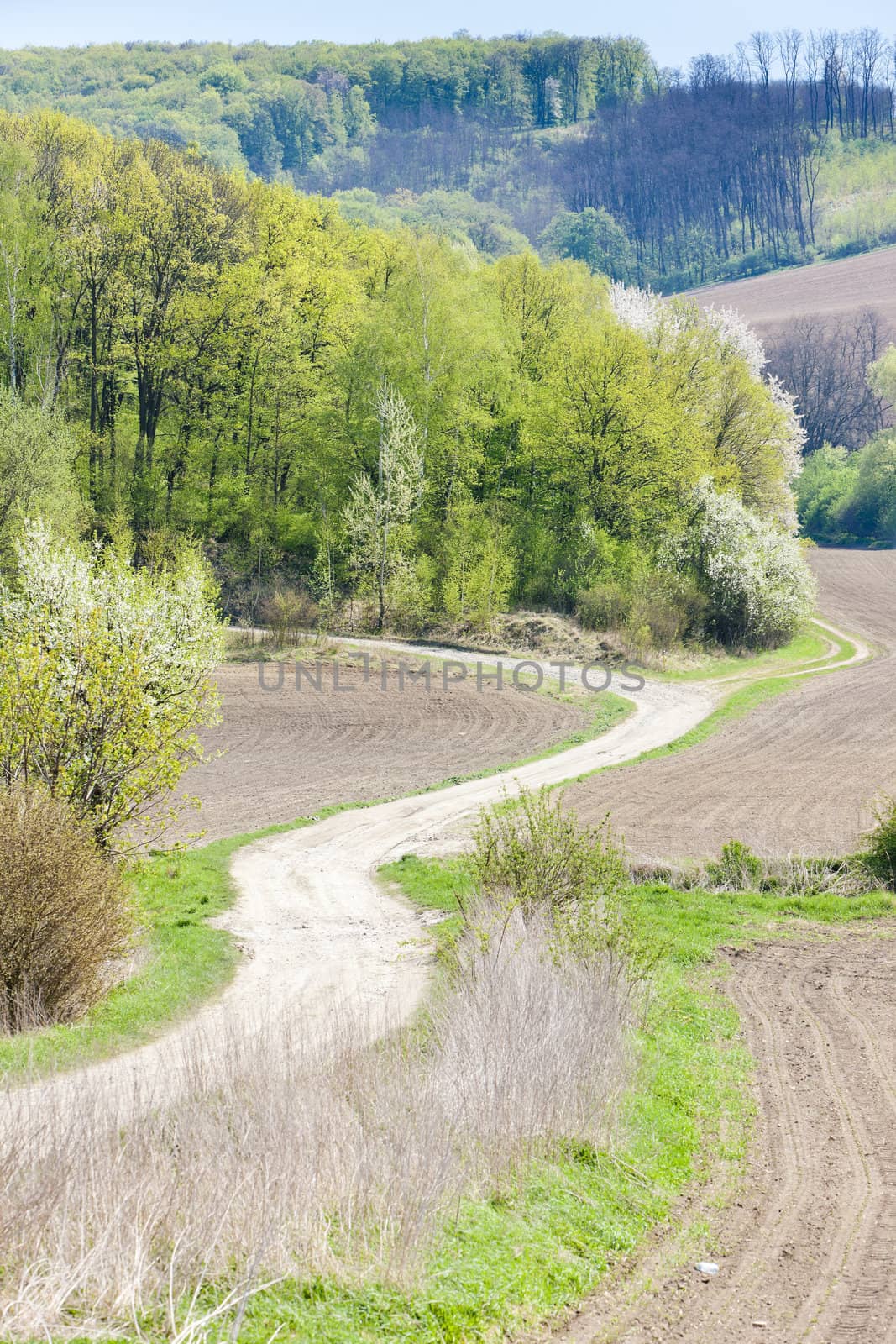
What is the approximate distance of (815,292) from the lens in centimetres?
13150

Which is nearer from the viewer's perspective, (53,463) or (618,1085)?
(618,1085)

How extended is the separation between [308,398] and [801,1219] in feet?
157

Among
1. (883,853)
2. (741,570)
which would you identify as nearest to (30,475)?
(741,570)

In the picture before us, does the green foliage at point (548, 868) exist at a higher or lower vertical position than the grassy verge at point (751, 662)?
higher

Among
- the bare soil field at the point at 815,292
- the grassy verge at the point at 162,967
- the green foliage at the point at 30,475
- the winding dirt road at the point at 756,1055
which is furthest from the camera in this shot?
the bare soil field at the point at 815,292

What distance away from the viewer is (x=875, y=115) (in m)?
198

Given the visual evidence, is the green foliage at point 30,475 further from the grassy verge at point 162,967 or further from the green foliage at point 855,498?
the green foliage at point 855,498

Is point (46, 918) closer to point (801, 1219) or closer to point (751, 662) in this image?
point (801, 1219)

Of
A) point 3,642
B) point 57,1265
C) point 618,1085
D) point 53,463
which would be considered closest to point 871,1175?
point 618,1085

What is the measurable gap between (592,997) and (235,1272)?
4.99 meters

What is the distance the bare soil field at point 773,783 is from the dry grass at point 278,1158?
A: 10824 millimetres

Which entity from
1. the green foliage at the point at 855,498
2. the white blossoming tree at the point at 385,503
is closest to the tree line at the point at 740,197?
the green foliage at the point at 855,498

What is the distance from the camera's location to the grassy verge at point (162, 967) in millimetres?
10516

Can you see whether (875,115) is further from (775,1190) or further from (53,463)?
(775,1190)
